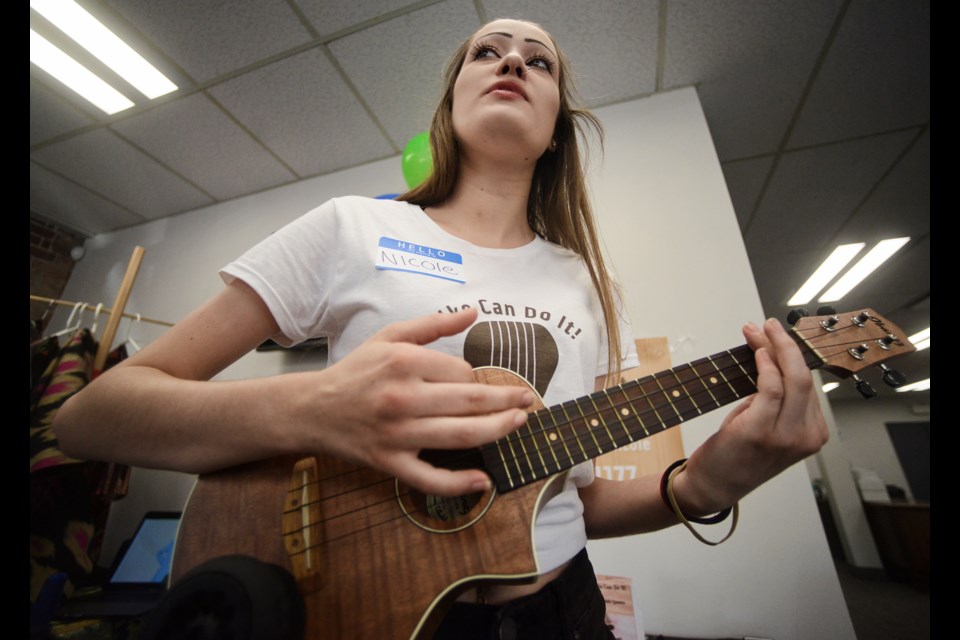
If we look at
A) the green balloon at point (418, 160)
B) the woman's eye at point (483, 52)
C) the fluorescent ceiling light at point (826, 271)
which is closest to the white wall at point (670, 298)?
the green balloon at point (418, 160)

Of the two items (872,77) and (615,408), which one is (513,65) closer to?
(615,408)

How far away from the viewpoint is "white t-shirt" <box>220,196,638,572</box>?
715 millimetres

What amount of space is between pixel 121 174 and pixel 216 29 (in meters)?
1.88

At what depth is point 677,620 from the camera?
1.55 m

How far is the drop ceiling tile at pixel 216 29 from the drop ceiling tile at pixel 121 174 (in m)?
1.14

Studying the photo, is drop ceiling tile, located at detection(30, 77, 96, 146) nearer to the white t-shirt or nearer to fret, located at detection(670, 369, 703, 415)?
the white t-shirt

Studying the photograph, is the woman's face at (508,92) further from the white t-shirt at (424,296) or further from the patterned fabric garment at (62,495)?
the patterned fabric garment at (62,495)

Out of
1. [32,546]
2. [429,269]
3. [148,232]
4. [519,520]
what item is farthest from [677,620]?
[148,232]

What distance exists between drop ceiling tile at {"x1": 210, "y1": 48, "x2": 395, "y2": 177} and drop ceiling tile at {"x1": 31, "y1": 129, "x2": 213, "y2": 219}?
108 centimetres

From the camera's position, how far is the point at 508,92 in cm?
97

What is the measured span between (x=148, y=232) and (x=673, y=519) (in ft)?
15.8

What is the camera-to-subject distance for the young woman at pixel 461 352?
45cm

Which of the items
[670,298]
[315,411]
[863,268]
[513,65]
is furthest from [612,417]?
[863,268]

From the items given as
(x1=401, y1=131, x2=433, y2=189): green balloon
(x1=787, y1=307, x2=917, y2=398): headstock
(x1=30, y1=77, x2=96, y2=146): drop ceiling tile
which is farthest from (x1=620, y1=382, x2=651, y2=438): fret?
(x1=30, y1=77, x2=96, y2=146): drop ceiling tile
